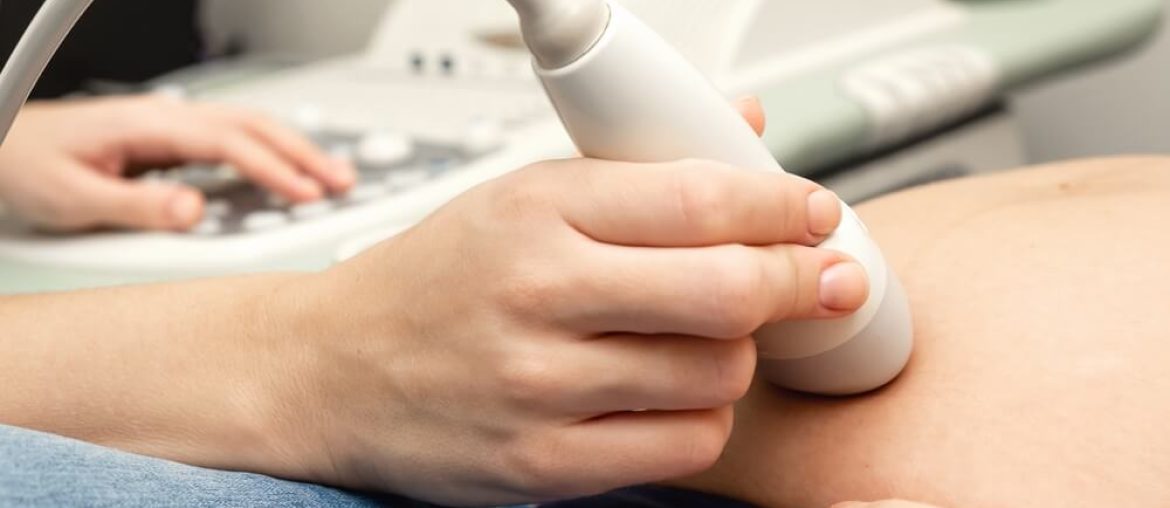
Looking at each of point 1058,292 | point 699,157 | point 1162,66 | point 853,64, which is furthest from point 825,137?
point 1162,66

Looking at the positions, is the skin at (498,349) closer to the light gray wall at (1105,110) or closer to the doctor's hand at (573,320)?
the doctor's hand at (573,320)

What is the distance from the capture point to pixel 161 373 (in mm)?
385

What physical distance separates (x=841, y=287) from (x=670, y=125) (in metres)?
0.07

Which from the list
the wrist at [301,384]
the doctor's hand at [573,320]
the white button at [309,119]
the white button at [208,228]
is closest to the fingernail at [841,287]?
the doctor's hand at [573,320]

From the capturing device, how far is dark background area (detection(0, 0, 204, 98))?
1214mm

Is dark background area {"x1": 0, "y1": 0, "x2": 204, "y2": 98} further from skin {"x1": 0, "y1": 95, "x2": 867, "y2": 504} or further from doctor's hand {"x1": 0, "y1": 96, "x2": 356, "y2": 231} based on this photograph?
skin {"x1": 0, "y1": 95, "x2": 867, "y2": 504}

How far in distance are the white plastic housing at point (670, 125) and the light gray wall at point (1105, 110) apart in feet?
3.59

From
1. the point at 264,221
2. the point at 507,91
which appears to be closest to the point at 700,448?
the point at 264,221

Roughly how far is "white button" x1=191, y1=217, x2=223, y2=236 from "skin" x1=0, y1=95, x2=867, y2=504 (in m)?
0.27

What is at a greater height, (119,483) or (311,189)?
(119,483)

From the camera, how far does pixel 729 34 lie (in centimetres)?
90

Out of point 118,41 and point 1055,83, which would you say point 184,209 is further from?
point 1055,83

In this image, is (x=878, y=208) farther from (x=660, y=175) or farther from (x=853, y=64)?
(x=853, y=64)

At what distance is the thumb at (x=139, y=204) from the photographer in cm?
67
